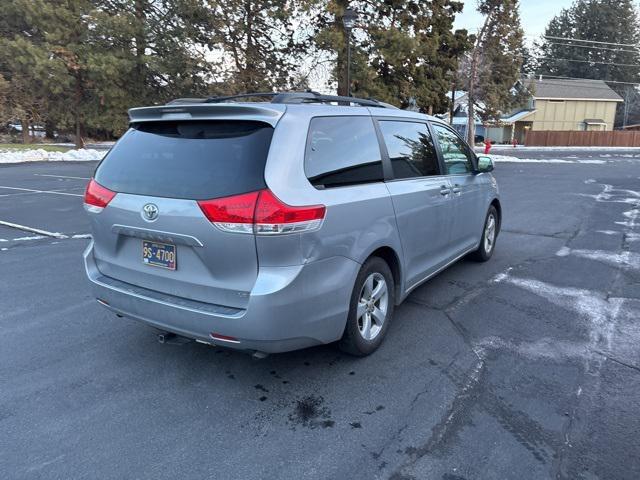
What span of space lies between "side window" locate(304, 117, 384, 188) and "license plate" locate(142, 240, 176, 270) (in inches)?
39.1

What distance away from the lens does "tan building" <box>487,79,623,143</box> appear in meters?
56.0

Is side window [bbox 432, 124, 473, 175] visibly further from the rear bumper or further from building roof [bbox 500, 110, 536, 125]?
building roof [bbox 500, 110, 536, 125]

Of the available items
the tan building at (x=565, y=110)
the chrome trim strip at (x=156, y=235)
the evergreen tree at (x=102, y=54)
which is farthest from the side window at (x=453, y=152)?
the tan building at (x=565, y=110)

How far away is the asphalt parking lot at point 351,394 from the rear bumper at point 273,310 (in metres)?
0.45

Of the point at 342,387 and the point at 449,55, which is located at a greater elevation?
the point at 449,55

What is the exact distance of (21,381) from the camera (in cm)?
322

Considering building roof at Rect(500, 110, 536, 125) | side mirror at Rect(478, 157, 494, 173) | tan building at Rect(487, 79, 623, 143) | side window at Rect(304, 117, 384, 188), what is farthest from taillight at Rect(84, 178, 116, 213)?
tan building at Rect(487, 79, 623, 143)

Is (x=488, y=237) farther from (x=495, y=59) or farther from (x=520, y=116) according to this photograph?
(x=520, y=116)

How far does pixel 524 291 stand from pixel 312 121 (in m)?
3.28

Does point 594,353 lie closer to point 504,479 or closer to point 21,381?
point 504,479

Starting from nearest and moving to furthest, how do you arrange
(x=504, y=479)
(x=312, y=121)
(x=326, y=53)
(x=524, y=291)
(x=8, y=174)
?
(x=504, y=479) → (x=312, y=121) → (x=524, y=291) → (x=8, y=174) → (x=326, y=53)

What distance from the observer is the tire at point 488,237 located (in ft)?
19.5

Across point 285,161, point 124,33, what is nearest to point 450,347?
point 285,161

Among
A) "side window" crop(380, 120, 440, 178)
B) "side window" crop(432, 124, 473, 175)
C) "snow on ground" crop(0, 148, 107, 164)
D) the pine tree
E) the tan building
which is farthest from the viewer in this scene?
the tan building
